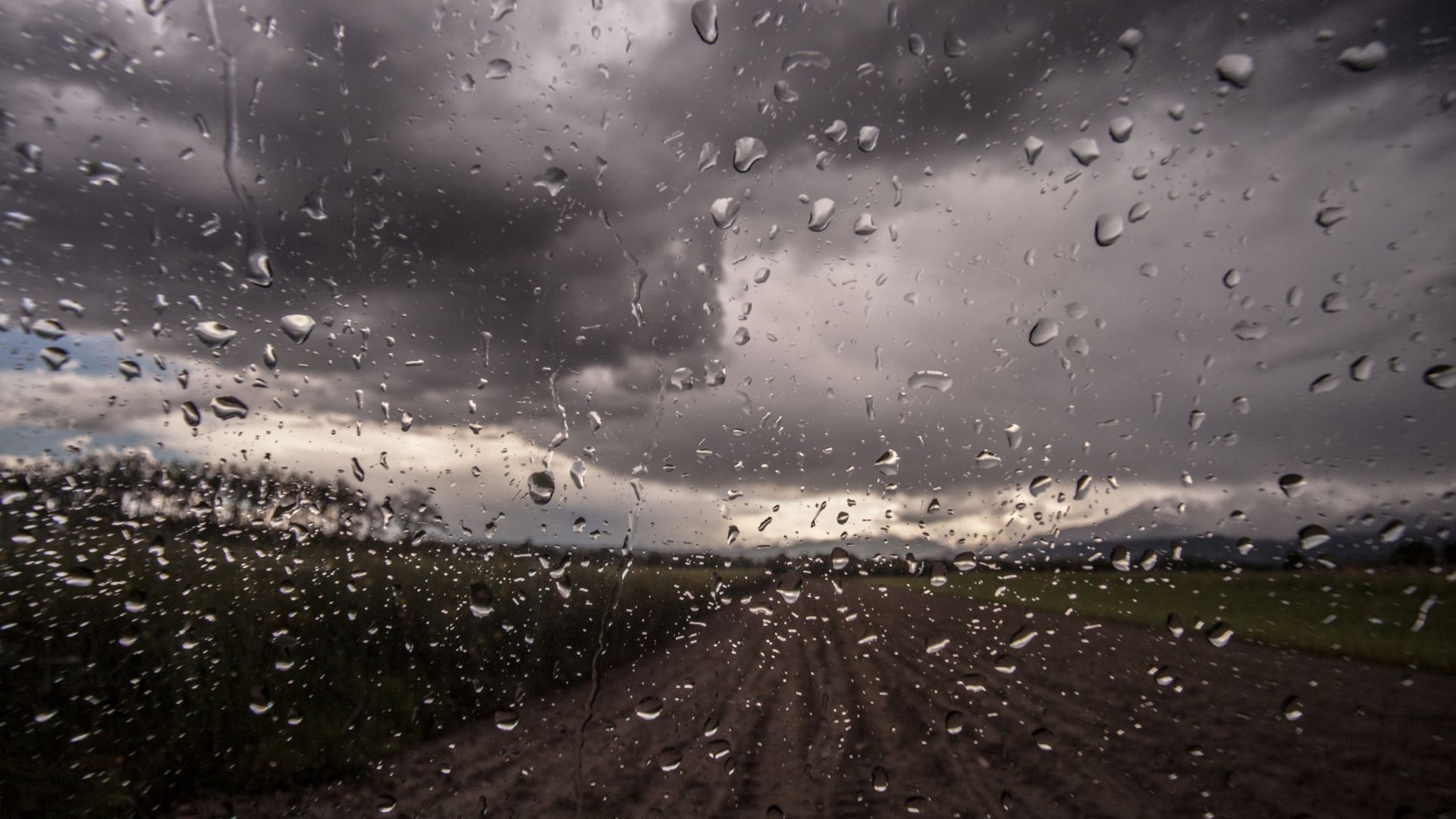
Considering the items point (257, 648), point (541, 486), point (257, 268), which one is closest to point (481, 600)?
point (541, 486)

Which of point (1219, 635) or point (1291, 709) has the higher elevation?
point (1219, 635)

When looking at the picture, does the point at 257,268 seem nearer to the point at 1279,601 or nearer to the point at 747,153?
the point at 747,153

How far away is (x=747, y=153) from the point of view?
6.26 ft

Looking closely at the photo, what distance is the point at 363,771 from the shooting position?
8.14 feet

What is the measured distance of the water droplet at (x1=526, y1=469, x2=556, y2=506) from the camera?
80.0 inches

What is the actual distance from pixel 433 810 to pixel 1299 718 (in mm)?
2284

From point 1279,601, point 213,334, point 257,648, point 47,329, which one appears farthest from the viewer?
point 257,648

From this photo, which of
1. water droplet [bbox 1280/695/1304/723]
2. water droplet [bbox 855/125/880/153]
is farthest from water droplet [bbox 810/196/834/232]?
water droplet [bbox 1280/695/1304/723]

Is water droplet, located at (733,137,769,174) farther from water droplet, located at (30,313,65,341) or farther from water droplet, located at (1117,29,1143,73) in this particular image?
Answer: water droplet, located at (30,313,65,341)

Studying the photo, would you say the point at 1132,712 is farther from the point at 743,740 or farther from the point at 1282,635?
the point at 743,740

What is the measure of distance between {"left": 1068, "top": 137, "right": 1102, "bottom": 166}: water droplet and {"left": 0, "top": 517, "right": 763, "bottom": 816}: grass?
4.17 feet

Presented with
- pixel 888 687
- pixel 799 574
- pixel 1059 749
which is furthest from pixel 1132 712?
pixel 799 574

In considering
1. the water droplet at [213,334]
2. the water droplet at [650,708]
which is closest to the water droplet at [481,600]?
the water droplet at [650,708]

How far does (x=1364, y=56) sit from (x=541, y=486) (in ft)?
6.45
